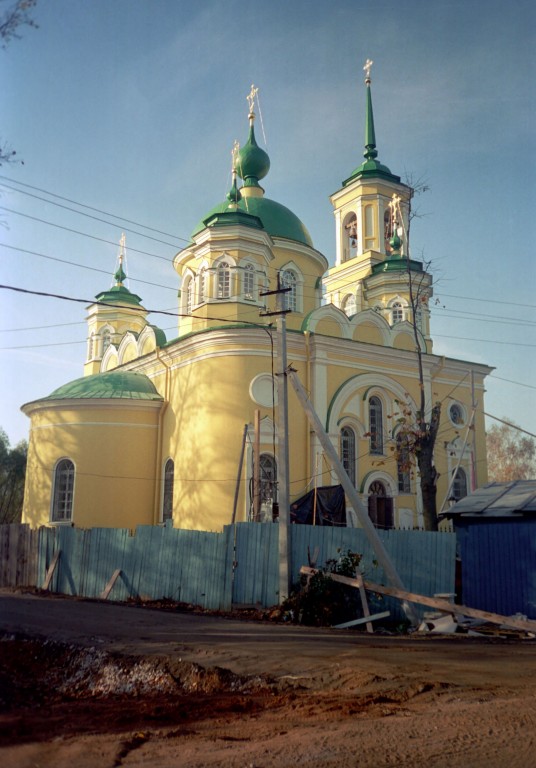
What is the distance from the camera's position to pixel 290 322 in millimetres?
25250

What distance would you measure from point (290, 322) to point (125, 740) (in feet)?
68.8

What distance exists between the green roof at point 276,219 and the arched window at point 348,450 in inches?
333

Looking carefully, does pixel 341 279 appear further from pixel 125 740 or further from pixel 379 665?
pixel 125 740

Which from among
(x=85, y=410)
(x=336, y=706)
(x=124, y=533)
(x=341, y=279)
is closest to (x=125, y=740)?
(x=336, y=706)

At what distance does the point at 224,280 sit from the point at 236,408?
510cm

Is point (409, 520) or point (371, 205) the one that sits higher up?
point (371, 205)

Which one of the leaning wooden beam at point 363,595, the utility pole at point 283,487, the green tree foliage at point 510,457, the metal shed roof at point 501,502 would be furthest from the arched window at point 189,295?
the green tree foliage at point 510,457

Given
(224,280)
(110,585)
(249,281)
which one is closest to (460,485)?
(249,281)

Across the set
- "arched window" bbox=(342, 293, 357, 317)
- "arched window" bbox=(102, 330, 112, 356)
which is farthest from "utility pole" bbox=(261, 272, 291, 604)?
"arched window" bbox=(102, 330, 112, 356)

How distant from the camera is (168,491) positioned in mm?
21891

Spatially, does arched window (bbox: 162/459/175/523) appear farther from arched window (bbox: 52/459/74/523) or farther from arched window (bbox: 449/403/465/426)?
arched window (bbox: 449/403/465/426)

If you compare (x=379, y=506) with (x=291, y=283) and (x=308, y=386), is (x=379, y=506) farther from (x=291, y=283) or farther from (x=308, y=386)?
(x=291, y=283)

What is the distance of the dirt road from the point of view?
4516mm

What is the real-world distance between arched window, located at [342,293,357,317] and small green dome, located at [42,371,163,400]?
30.7 feet
